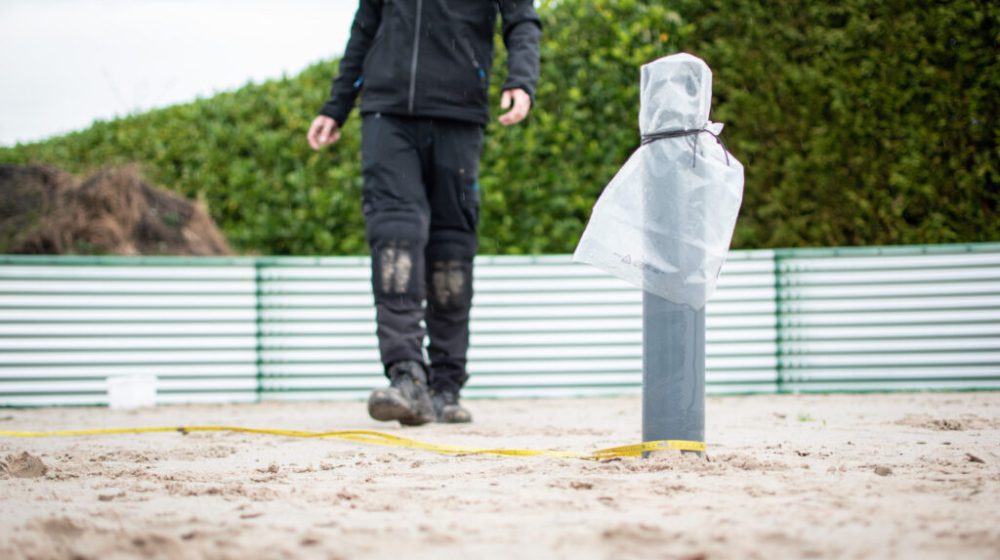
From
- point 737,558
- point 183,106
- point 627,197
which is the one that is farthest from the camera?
point 183,106

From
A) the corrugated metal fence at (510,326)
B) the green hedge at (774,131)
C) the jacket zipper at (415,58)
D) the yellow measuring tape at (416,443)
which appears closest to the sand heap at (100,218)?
the green hedge at (774,131)

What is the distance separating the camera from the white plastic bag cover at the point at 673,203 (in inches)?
90.0

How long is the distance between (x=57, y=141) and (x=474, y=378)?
734 cm

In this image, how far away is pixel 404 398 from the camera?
3.30 meters

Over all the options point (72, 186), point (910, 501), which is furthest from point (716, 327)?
point (72, 186)

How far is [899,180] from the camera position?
5148mm

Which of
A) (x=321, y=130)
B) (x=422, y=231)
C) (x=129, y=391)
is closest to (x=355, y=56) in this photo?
(x=321, y=130)

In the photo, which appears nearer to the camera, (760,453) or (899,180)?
(760,453)

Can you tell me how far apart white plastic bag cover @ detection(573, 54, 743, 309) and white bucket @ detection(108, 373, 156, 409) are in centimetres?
322

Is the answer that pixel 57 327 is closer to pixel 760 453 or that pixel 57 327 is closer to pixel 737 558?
pixel 760 453

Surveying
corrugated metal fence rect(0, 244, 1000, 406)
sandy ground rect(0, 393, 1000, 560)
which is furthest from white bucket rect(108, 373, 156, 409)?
sandy ground rect(0, 393, 1000, 560)

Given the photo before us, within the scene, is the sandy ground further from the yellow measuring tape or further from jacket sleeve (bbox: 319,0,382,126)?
jacket sleeve (bbox: 319,0,382,126)

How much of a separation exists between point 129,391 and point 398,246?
82.5 inches

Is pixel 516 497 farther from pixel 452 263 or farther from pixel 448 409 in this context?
pixel 452 263
